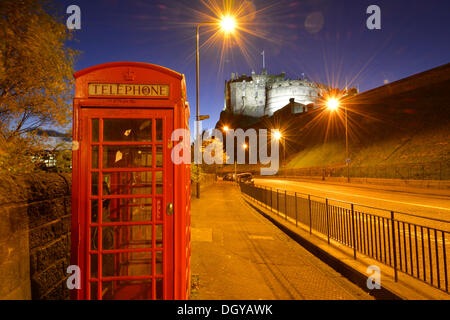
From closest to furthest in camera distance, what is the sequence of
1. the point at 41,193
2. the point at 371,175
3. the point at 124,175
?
the point at 41,193 → the point at 124,175 → the point at 371,175

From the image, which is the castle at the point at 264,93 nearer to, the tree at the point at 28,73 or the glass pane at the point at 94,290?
the tree at the point at 28,73

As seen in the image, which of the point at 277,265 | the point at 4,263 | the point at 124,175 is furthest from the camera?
the point at 277,265

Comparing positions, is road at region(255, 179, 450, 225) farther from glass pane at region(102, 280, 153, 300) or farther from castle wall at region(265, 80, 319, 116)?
castle wall at region(265, 80, 319, 116)

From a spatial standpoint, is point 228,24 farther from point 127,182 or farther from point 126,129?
point 127,182

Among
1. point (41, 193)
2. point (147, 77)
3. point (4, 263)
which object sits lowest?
point (4, 263)

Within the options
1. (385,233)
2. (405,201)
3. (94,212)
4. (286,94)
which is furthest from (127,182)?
(286,94)

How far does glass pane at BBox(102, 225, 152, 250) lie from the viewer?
145 inches

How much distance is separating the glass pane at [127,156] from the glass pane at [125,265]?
4.42ft

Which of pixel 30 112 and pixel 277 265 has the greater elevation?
pixel 30 112

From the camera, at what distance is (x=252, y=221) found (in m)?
10.8

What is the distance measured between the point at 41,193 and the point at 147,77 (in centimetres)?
181
